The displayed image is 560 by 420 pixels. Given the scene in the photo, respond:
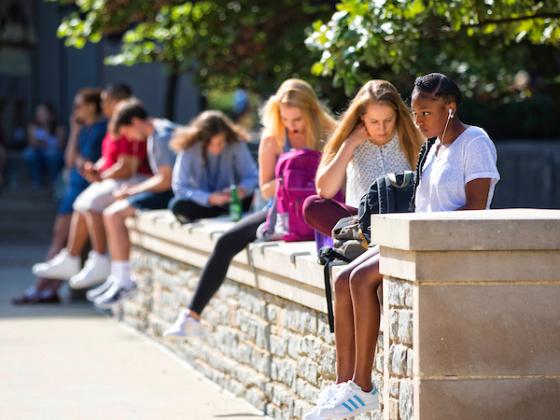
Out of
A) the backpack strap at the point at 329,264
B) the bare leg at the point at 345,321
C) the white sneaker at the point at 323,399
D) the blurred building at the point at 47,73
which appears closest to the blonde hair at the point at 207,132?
the backpack strap at the point at 329,264

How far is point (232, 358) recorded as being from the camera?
929cm

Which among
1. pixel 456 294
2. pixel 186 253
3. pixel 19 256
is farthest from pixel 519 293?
pixel 19 256

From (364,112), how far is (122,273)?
5.29 metres

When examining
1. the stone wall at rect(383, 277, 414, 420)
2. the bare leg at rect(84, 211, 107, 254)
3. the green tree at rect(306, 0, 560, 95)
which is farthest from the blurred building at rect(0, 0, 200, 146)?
the stone wall at rect(383, 277, 414, 420)

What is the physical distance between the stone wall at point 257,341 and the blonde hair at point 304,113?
0.82 metres

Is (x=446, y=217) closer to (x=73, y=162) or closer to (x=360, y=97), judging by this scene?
(x=360, y=97)

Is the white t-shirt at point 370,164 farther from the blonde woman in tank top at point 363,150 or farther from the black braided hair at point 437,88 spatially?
the black braided hair at point 437,88

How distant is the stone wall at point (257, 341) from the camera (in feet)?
24.3

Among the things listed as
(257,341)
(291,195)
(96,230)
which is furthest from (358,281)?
(96,230)

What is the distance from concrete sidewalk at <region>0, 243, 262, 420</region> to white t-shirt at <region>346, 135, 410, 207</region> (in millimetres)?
1632

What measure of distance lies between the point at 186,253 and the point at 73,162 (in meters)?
4.08

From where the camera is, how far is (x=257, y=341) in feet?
28.3

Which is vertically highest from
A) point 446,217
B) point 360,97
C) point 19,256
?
point 360,97

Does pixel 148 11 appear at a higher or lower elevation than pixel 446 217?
higher
